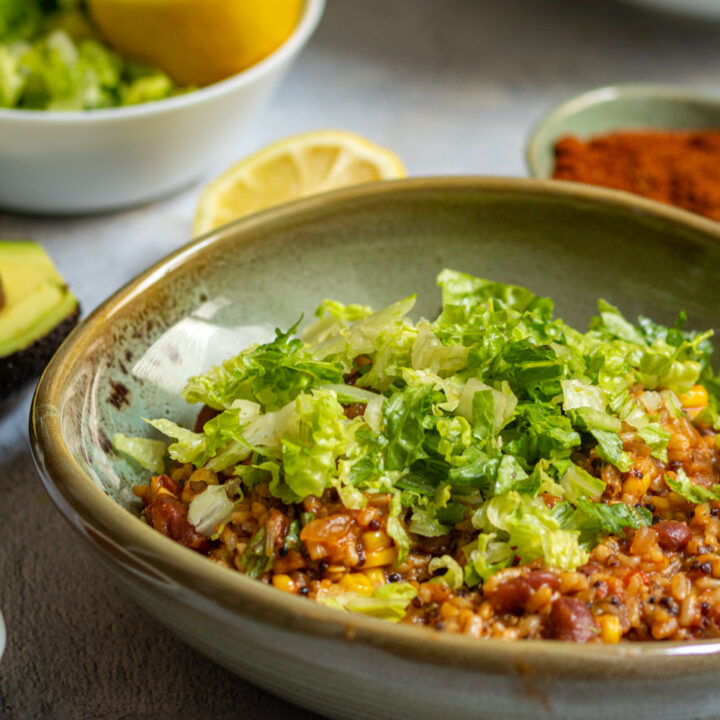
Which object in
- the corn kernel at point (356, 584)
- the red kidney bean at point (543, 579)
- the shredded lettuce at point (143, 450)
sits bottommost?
the shredded lettuce at point (143, 450)

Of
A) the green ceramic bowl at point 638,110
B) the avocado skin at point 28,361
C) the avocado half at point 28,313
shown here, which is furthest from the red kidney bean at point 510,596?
the green ceramic bowl at point 638,110

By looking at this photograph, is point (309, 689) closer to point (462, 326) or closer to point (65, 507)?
point (65, 507)

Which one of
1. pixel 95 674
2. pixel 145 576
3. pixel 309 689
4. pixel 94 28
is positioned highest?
pixel 94 28

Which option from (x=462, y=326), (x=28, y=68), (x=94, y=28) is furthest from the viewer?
(x=94, y=28)

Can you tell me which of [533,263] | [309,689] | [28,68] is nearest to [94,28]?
[28,68]

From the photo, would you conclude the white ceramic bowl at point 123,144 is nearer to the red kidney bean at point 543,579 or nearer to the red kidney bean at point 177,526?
the red kidney bean at point 177,526

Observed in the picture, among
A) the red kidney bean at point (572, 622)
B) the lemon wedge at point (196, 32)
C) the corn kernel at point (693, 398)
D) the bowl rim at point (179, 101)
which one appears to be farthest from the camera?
the lemon wedge at point (196, 32)
